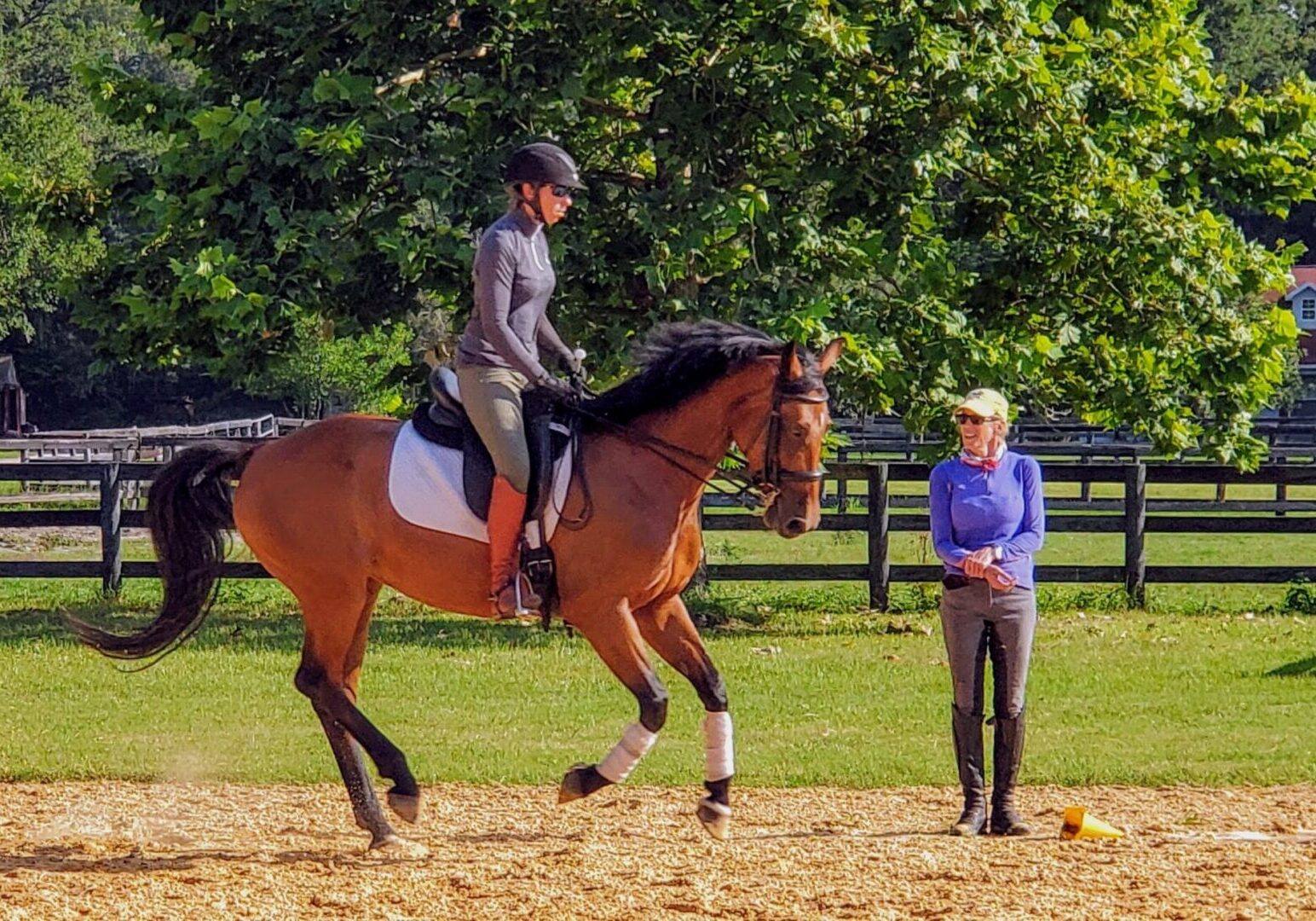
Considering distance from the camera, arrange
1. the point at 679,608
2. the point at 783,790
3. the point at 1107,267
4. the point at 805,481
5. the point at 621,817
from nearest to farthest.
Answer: the point at 805,481 → the point at 679,608 → the point at 621,817 → the point at 783,790 → the point at 1107,267

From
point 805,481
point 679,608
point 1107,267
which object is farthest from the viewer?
point 1107,267

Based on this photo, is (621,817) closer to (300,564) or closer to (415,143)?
(300,564)

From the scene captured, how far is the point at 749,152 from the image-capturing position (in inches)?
646

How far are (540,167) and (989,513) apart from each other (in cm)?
251

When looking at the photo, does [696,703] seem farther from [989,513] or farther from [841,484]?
[841,484]

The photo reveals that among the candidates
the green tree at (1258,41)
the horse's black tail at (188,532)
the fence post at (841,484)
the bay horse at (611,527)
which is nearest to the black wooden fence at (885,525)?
the horse's black tail at (188,532)

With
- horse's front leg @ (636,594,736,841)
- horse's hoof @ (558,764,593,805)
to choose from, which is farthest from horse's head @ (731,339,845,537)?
horse's hoof @ (558,764,593,805)

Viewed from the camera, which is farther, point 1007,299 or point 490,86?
point 1007,299

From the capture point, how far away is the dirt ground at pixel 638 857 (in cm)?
668

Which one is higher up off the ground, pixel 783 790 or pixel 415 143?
pixel 415 143

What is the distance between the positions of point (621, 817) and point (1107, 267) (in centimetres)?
919

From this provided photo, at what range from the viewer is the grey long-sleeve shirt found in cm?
785

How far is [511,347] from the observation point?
25.7ft

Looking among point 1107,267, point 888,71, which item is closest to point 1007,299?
point 1107,267
